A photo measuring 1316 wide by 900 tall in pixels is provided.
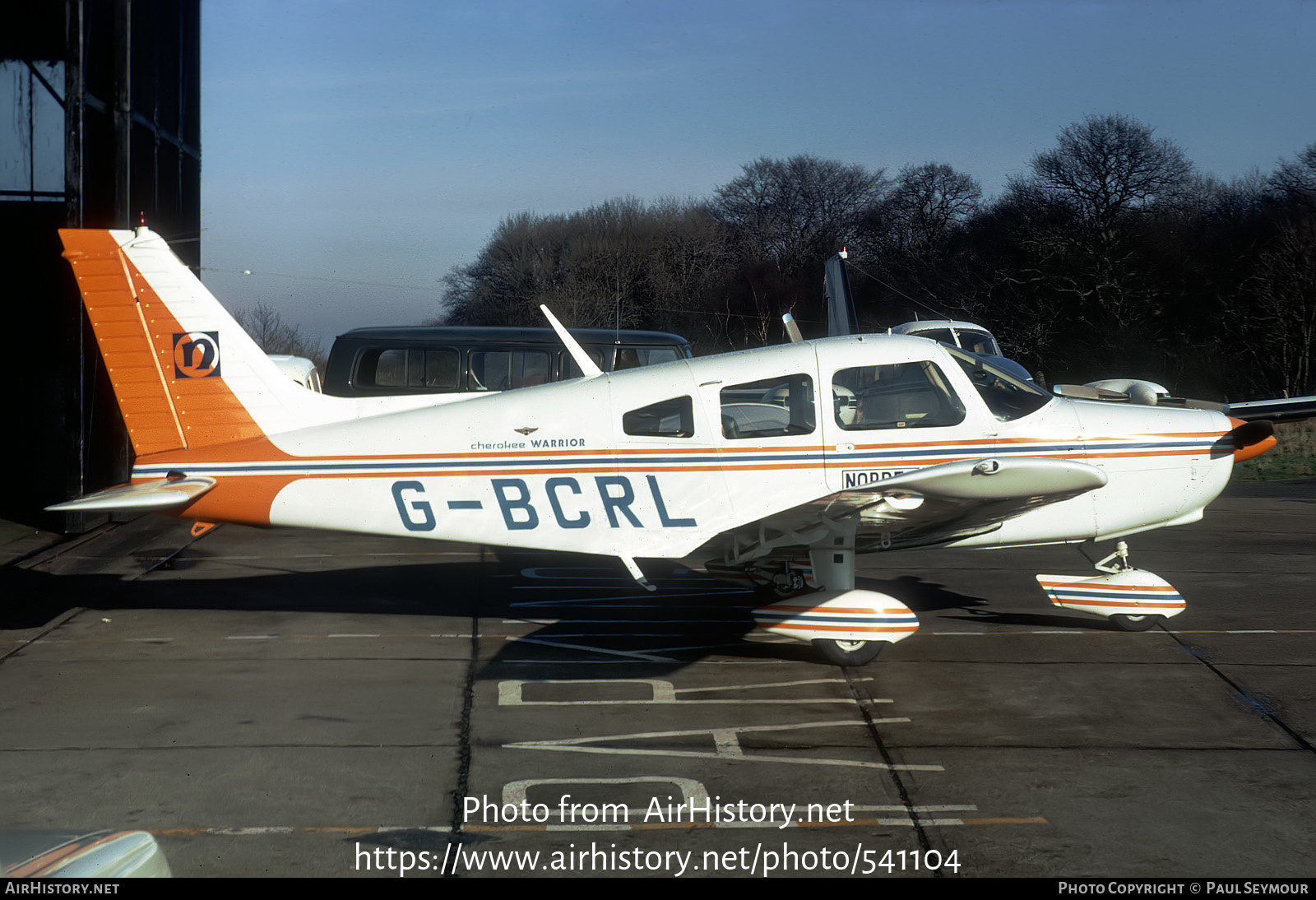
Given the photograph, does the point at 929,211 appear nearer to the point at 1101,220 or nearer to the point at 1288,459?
the point at 1101,220

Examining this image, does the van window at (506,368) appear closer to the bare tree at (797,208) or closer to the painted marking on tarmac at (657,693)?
the painted marking on tarmac at (657,693)

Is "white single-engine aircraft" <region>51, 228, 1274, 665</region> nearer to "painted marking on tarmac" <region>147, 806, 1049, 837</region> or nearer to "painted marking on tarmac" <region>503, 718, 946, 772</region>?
"painted marking on tarmac" <region>503, 718, 946, 772</region>

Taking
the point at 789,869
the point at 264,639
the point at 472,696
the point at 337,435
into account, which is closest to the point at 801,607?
the point at 472,696

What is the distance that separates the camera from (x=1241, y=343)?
35594mm

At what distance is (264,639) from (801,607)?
14.7ft

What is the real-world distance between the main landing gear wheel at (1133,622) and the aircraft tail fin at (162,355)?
275 inches

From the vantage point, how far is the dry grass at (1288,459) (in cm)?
2202

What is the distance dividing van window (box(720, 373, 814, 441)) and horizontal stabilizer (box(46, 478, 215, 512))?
13.5ft

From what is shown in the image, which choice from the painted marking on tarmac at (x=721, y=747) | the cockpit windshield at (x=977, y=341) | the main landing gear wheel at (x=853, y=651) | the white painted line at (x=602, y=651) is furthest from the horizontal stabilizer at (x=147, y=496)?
the cockpit windshield at (x=977, y=341)

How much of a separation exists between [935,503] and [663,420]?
2.16 m

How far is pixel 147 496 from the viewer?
8.05 metres

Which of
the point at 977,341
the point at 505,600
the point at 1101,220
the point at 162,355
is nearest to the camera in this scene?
the point at 162,355

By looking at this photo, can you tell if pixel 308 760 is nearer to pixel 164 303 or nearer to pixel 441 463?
pixel 441 463

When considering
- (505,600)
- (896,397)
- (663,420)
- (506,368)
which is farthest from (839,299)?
(663,420)
